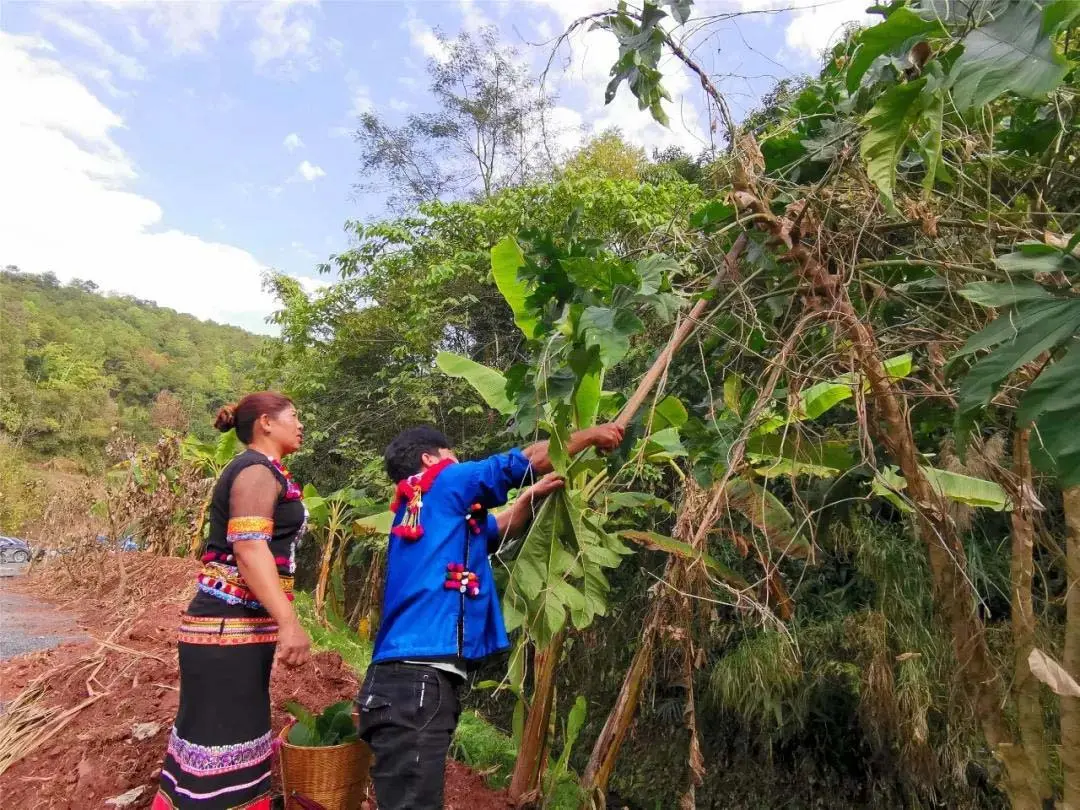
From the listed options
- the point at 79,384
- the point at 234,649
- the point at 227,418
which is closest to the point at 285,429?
the point at 227,418

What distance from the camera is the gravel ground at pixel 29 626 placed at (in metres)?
5.75

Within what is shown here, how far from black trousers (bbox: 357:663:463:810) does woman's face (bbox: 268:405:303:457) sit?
87 cm

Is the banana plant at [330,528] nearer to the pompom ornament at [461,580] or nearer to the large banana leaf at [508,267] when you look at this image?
the large banana leaf at [508,267]

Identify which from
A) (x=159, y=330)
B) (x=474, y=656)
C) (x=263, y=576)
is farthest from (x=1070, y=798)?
(x=159, y=330)

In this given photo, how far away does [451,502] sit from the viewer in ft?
7.76

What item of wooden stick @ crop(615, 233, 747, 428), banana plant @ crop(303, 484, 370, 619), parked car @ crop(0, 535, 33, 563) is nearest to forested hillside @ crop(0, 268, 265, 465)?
parked car @ crop(0, 535, 33, 563)

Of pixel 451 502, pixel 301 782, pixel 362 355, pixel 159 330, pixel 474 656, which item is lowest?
pixel 301 782

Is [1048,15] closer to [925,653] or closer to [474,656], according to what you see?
[474,656]

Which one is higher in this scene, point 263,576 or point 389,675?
point 263,576

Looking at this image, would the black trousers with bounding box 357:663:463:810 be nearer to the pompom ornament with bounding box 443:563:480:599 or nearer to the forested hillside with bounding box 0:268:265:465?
the pompom ornament with bounding box 443:563:480:599

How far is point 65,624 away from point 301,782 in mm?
6043

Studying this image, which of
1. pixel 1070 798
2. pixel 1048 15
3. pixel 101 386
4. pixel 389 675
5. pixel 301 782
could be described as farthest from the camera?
pixel 101 386

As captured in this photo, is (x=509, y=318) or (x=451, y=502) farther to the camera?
(x=509, y=318)

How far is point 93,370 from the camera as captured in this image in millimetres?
34312
